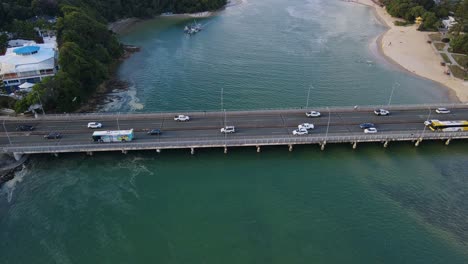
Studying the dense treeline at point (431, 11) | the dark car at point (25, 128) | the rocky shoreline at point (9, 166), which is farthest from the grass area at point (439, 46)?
the rocky shoreline at point (9, 166)

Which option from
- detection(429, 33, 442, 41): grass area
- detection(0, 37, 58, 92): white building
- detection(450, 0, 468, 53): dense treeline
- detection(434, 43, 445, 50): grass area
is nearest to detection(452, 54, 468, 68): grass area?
detection(450, 0, 468, 53): dense treeline

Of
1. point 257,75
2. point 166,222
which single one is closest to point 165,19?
point 257,75

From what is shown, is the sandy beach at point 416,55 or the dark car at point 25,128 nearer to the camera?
the dark car at point 25,128

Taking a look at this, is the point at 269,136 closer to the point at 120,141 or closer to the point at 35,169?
the point at 120,141

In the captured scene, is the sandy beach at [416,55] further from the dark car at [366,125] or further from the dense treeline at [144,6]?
the dense treeline at [144,6]

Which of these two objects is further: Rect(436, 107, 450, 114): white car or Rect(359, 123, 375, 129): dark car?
Rect(436, 107, 450, 114): white car

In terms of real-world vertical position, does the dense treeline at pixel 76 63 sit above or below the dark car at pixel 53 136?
above

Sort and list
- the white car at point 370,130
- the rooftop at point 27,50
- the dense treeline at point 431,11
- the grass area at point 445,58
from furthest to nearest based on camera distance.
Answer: the dense treeline at point 431,11
the grass area at point 445,58
the rooftop at point 27,50
the white car at point 370,130

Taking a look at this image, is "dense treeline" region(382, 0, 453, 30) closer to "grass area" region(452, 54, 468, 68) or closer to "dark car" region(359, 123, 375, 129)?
"grass area" region(452, 54, 468, 68)
